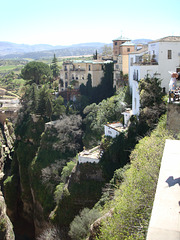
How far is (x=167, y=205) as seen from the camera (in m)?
6.80

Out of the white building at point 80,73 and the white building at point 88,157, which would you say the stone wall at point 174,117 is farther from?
the white building at point 80,73

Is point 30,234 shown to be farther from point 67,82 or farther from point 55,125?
point 67,82

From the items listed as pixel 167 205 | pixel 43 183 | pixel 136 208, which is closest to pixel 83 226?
pixel 136 208

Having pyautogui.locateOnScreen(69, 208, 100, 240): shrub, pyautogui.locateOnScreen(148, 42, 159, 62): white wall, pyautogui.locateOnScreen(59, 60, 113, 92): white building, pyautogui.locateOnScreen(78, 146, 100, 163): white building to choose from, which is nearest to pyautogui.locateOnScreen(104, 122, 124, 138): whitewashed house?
pyautogui.locateOnScreen(78, 146, 100, 163): white building

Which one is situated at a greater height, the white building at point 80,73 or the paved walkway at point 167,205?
the white building at point 80,73

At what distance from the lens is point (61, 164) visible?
31469mm

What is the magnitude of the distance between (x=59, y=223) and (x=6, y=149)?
87.3 ft

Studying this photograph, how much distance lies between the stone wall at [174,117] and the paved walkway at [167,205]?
6.54 metres

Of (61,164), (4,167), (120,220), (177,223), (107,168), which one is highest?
(177,223)

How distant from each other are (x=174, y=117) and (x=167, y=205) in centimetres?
927

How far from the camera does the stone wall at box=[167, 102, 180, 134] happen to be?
49.1 ft

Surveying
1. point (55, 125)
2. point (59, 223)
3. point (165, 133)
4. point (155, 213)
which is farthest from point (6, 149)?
point (155, 213)

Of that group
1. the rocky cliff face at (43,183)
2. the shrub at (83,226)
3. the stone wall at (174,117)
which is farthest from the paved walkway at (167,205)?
the rocky cliff face at (43,183)

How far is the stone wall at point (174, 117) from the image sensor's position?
49.1ft
